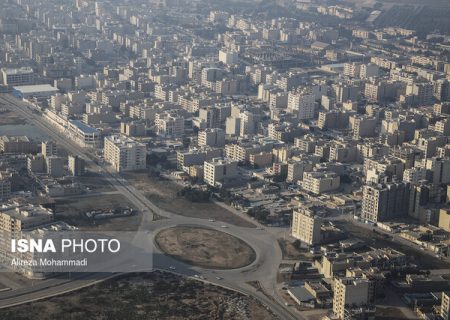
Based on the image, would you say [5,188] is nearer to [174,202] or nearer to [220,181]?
[174,202]

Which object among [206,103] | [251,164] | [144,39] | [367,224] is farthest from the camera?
[144,39]

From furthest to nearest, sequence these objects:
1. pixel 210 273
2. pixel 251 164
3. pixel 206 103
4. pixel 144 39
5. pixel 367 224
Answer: pixel 144 39 → pixel 206 103 → pixel 251 164 → pixel 367 224 → pixel 210 273

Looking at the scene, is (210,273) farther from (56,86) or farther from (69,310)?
(56,86)

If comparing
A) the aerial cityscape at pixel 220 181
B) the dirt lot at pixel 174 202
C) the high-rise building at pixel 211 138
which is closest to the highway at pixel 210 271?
the aerial cityscape at pixel 220 181

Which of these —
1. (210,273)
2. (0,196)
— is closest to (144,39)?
(0,196)

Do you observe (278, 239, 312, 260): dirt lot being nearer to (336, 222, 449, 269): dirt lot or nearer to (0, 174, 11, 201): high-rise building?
(336, 222, 449, 269): dirt lot

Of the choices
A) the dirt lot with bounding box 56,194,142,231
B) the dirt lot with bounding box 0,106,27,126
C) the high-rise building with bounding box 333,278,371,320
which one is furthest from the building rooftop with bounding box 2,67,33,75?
the high-rise building with bounding box 333,278,371,320

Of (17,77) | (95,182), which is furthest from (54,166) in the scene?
(17,77)

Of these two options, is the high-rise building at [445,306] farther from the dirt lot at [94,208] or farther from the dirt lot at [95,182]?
the dirt lot at [95,182]
